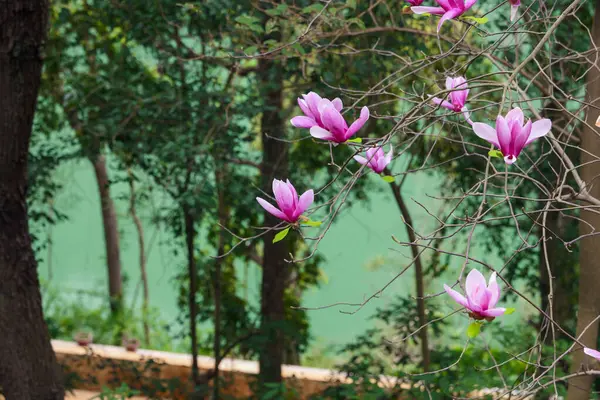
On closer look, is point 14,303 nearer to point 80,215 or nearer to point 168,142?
point 168,142

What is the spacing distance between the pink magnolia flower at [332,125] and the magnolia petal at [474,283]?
1.03 ft

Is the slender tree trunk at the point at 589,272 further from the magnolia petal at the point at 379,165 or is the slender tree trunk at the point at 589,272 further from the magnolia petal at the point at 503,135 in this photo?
the magnolia petal at the point at 503,135

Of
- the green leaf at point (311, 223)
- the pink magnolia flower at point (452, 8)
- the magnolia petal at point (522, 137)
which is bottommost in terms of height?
the green leaf at point (311, 223)

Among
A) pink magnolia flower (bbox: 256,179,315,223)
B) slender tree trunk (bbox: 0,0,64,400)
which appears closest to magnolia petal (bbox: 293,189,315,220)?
pink magnolia flower (bbox: 256,179,315,223)

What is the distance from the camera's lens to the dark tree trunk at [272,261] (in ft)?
12.6

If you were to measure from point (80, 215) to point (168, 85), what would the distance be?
20.6ft

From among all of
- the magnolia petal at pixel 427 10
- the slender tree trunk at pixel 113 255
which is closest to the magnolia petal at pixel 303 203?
the magnolia petal at pixel 427 10

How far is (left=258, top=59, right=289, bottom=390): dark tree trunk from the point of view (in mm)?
3840

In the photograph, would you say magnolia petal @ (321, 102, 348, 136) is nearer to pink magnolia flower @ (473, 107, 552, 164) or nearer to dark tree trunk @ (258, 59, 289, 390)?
pink magnolia flower @ (473, 107, 552, 164)

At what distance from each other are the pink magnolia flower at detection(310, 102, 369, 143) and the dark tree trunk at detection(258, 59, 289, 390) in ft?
7.64

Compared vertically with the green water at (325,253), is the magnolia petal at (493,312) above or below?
below

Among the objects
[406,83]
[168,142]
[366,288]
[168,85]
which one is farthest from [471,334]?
[366,288]

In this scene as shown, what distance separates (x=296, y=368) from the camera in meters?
5.15

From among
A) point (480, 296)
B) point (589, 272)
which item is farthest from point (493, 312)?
point (589, 272)
